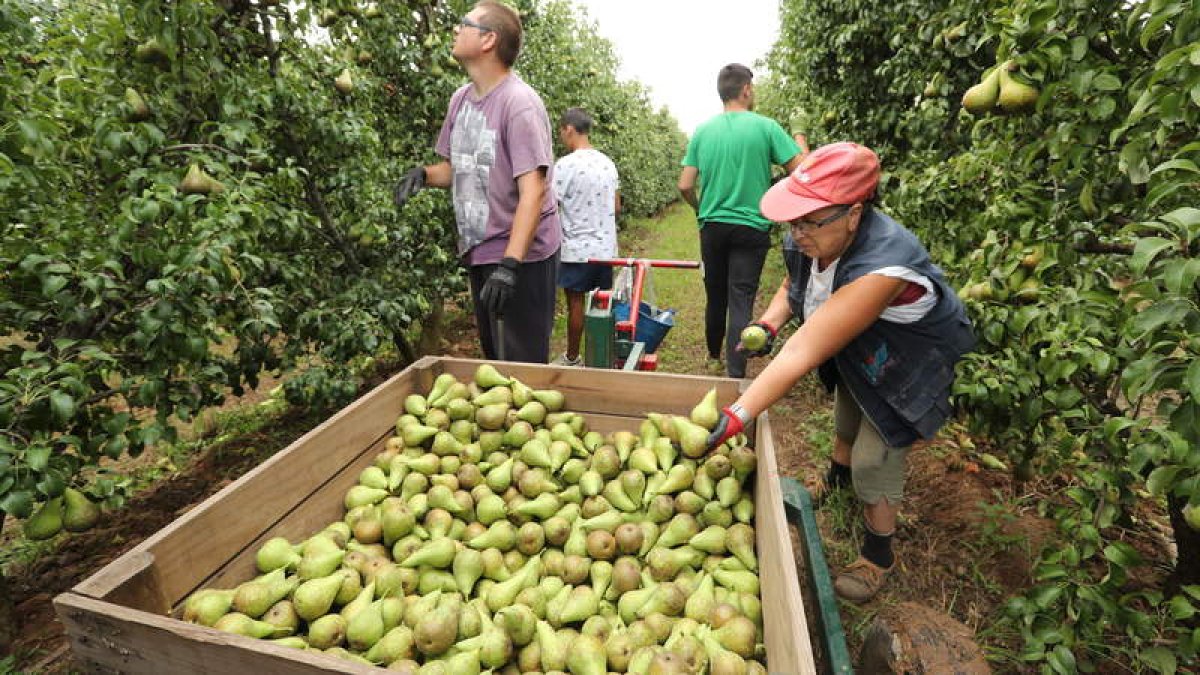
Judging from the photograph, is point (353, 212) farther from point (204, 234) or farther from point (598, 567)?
point (598, 567)

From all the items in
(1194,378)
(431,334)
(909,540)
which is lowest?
(909,540)

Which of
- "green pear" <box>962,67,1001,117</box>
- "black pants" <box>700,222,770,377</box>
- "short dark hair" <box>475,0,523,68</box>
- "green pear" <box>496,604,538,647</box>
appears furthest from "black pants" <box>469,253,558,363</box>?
"green pear" <box>962,67,1001,117</box>

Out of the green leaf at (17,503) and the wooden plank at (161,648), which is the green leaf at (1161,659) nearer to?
the wooden plank at (161,648)

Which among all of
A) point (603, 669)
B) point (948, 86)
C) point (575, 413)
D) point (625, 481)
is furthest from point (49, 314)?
point (948, 86)

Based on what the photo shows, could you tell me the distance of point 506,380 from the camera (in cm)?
269

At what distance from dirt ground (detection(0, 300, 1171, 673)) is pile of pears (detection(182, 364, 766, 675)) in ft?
4.71

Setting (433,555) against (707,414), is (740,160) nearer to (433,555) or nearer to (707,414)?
(707,414)

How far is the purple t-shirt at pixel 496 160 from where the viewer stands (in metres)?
3.25

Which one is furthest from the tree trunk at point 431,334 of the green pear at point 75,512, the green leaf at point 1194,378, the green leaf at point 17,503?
the green leaf at point 1194,378

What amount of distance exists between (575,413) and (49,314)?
2.32 m

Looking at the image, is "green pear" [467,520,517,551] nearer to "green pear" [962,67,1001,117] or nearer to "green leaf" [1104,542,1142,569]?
"green leaf" [1104,542,1142,569]

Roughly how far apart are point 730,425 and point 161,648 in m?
1.75

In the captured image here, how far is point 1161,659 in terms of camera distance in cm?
188

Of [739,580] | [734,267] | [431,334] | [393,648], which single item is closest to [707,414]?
[739,580]
